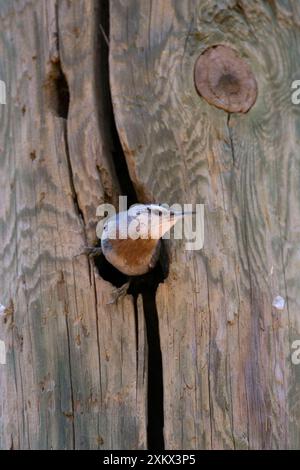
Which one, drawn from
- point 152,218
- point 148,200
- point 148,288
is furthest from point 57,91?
point 148,288

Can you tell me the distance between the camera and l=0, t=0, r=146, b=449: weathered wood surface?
254 cm

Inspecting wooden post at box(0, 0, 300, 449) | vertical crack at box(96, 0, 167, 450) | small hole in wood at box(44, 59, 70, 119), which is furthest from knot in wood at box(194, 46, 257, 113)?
small hole in wood at box(44, 59, 70, 119)

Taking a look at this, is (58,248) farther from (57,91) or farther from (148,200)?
(57,91)

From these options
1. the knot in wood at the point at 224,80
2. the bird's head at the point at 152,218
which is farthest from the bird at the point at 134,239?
the knot in wood at the point at 224,80

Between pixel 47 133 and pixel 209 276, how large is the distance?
83cm

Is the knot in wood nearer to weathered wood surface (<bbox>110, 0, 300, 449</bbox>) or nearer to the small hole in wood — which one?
weathered wood surface (<bbox>110, 0, 300, 449</bbox>)

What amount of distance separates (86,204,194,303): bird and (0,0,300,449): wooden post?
2.3 inches

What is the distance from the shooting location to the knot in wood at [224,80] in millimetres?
2635

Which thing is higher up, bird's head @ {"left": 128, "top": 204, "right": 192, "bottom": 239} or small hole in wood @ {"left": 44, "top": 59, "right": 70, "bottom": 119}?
small hole in wood @ {"left": 44, "top": 59, "right": 70, "bottom": 119}

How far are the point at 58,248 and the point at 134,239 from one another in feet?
0.94

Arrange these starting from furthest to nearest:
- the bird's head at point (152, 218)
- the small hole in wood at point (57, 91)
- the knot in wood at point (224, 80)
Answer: the small hole in wood at point (57, 91) → the knot in wood at point (224, 80) → the bird's head at point (152, 218)

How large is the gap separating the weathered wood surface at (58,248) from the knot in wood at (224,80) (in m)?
0.39

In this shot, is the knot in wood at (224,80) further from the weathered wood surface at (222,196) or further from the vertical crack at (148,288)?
the vertical crack at (148,288)

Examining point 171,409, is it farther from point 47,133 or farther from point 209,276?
point 47,133
